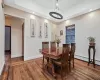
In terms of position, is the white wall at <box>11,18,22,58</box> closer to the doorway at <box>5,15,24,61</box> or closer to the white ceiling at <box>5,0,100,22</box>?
the doorway at <box>5,15,24,61</box>

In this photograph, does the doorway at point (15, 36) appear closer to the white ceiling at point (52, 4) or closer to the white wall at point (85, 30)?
the white ceiling at point (52, 4)

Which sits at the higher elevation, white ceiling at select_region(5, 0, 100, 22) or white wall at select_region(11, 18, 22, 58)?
white ceiling at select_region(5, 0, 100, 22)

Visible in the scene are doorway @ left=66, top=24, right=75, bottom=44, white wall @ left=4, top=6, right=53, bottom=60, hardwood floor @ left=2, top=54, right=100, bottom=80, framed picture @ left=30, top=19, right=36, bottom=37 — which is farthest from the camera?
doorway @ left=66, top=24, right=75, bottom=44

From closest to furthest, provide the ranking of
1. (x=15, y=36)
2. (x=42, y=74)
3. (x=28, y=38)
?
1. (x=42, y=74)
2. (x=28, y=38)
3. (x=15, y=36)

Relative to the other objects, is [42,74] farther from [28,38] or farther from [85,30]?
[85,30]

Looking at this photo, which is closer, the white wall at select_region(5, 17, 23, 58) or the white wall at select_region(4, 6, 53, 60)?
the white wall at select_region(4, 6, 53, 60)

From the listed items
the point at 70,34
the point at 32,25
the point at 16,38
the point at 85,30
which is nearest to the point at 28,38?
the point at 32,25

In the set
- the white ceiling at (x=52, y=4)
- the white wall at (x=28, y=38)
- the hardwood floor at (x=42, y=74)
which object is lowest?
the hardwood floor at (x=42, y=74)

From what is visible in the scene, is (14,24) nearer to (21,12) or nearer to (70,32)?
(21,12)

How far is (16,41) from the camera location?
5188 mm

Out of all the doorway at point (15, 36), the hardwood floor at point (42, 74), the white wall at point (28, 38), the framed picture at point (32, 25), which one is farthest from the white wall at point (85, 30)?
the doorway at point (15, 36)

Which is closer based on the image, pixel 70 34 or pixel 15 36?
pixel 15 36

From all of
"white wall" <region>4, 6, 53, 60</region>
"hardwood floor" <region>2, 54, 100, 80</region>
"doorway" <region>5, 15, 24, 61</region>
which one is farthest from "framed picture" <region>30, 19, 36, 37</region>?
"hardwood floor" <region>2, 54, 100, 80</region>

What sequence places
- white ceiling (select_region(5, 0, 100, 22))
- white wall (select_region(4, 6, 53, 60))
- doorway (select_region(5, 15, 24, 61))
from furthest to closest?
doorway (select_region(5, 15, 24, 61)) → white wall (select_region(4, 6, 53, 60)) → white ceiling (select_region(5, 0, 100, 22))
